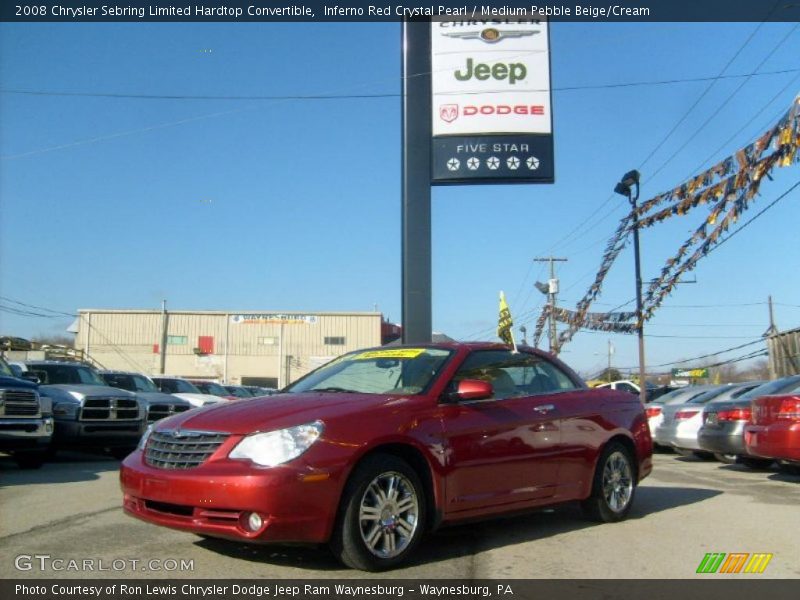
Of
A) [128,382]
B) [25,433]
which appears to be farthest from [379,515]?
[128,382]

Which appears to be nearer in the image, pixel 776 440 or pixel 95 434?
pixel 776 440

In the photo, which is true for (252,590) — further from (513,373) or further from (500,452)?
(513,373)

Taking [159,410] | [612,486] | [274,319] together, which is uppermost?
[274,319]

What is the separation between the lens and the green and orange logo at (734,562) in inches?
199

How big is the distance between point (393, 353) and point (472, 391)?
1.08m

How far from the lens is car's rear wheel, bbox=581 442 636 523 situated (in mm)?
6641

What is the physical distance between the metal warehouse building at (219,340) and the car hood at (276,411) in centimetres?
5187

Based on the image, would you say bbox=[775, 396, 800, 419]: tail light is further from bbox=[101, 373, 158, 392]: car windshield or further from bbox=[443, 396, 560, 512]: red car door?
bbox=[101, 373, 158, 392]: car windshield

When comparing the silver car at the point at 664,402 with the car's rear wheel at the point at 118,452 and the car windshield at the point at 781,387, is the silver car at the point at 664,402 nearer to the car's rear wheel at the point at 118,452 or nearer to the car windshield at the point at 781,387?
the car windshield at the point at 781,387

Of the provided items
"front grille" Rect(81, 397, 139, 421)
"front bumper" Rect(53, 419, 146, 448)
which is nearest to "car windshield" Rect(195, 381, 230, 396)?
"front grille" Rect(81, 397, 139, 421)

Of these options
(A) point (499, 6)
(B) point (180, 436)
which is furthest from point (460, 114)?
(B) point (180, 436)

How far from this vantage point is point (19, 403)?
1059 cm

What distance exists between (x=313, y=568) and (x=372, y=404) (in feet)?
3.61

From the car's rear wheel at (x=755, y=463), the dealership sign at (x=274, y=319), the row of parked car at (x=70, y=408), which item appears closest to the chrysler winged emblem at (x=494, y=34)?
the row of parked car at (x=70, y=408)
